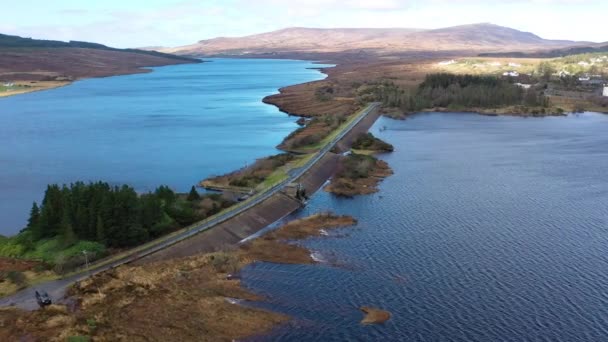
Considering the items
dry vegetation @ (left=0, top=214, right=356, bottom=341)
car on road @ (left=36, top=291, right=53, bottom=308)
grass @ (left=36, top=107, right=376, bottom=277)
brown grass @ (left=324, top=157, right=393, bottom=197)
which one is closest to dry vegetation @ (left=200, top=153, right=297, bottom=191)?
grass @ (left=36, top=107, right=376, bottom=277)

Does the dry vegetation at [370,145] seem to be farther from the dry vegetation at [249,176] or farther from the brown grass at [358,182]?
the dry vegetation at [249,176]

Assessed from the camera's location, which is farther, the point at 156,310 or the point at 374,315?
the point at 374,315

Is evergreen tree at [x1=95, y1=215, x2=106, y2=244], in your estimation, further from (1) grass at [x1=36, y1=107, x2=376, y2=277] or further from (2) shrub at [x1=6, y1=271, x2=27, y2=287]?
(2) shrub at [x1=6, y1=271, x2=27, y2=287]

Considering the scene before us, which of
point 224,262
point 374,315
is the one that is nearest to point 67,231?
point 224,262

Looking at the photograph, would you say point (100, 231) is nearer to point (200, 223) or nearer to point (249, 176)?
point (200, 223)

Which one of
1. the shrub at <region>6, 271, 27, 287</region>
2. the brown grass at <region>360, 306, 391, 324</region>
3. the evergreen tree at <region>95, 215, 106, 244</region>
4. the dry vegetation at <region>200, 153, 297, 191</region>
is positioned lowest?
Result: the brown grass at <region>360, 306, 391, 324</region>

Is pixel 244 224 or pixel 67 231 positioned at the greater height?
pixel 67 231

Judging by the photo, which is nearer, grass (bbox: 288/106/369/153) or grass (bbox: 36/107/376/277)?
grass (bbox: 36/107/376/277)
